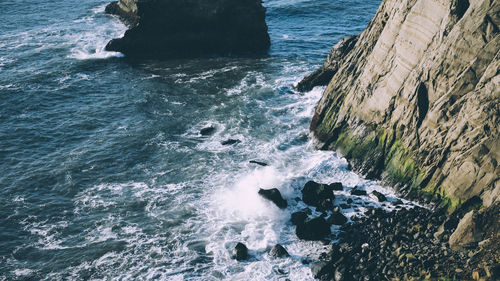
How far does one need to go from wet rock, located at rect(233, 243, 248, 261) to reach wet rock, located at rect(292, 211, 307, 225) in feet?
14.0

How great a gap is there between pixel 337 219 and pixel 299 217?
102 inches

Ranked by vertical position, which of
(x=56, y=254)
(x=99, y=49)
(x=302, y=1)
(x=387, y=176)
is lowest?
(x=56, y=254)

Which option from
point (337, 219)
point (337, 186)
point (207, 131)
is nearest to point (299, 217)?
point (337, 219)

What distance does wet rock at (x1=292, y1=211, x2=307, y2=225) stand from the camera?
28.1 m

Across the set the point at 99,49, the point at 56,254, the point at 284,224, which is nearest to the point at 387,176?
the point at 284,224

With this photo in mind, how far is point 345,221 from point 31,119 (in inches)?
1410

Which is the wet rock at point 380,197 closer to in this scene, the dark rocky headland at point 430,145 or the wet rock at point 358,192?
the wet rock at point 358,192

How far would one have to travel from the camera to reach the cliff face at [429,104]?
84.2ft

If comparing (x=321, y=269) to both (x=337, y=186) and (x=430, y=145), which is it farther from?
(x=430, y=145)

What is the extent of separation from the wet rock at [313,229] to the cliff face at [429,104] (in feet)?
23.6

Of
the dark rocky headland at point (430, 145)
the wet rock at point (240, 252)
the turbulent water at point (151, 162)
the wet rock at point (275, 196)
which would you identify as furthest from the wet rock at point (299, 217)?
the wet rock at point (240, 252)

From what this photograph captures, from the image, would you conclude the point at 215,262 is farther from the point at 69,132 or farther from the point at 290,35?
the point at 290,35

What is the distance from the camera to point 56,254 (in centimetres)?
2691

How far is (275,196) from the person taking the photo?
30.0 m
